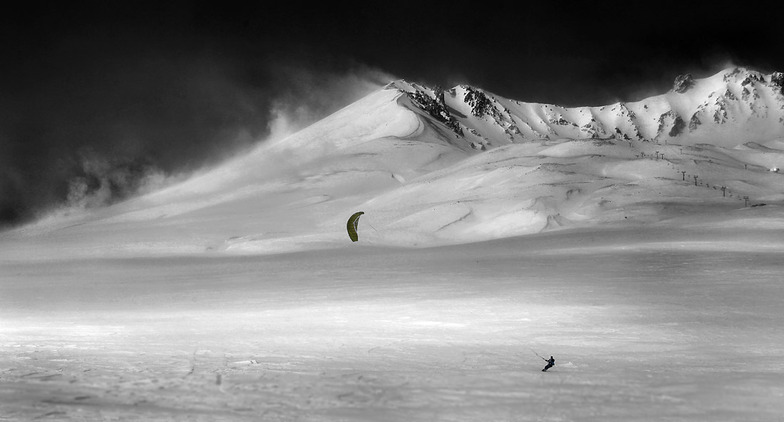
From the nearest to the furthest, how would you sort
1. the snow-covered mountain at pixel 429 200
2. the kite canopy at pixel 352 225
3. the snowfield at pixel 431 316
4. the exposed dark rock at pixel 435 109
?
the snowfield at pixel 431 316 < the kite canopy at pixel 352 225 < the snow-covered mountain at pixel 429 200 < the exposed dark rock at pixel 435 109

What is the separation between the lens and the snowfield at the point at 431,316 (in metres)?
8.41

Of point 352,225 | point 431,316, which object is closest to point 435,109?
point 352,225

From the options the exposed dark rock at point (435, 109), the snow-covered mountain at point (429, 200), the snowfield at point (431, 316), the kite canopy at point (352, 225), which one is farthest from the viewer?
the exposed dark rock at point (435, 109)

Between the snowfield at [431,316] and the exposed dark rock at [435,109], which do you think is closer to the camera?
the snowfield at [431,316]

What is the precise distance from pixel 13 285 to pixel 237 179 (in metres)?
84.3

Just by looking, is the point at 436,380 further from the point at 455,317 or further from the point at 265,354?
the point at 455,317

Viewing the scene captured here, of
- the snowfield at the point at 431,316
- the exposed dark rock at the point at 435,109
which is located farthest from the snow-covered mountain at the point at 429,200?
the exposed dark rock at the point at 435,109

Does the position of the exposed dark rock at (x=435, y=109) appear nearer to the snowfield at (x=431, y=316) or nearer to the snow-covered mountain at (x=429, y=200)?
the snow-covered mountain at (x=429, y=200)

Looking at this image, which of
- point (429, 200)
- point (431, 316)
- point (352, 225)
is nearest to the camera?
point (431, 316)

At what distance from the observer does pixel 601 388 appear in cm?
900

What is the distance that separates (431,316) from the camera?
54.0ft

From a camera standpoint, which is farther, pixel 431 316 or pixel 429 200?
pixel 429 200

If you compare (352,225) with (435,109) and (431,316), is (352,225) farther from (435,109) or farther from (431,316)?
(435,109)

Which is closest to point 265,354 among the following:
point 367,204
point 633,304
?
point 633,304
